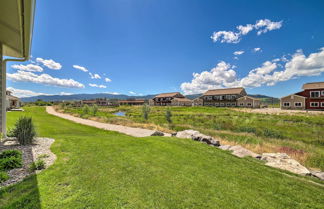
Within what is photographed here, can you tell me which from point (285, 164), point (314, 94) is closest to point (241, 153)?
point (285, 164)

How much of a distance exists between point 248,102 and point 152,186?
52086 mm

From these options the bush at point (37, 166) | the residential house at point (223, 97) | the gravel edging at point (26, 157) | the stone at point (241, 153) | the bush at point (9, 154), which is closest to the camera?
the gravel edging at point (26, 157)

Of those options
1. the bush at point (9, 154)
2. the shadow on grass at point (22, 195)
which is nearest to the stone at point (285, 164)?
the shadow on grass at point (22, 195)

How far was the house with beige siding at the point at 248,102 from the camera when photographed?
149 ft

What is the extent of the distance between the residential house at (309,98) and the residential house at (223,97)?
1554 cm

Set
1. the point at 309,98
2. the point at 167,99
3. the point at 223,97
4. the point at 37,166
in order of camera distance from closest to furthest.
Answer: the point at 37,166 → the point at 309,98 → the point at 223,97 → the point at 167,99

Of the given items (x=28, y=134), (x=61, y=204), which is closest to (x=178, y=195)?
(x=61, y=204)

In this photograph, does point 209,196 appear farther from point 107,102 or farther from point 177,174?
point 107,102

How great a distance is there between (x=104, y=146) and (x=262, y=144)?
430 inches

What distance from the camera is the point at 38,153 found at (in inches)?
208

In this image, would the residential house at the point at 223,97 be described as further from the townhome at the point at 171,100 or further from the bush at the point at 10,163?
the bush at the point at 10,163

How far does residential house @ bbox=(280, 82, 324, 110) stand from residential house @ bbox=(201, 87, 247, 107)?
15541 millimetres

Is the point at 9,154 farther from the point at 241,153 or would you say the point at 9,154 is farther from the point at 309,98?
the point at 309,98

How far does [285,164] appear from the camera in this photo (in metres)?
6.18
